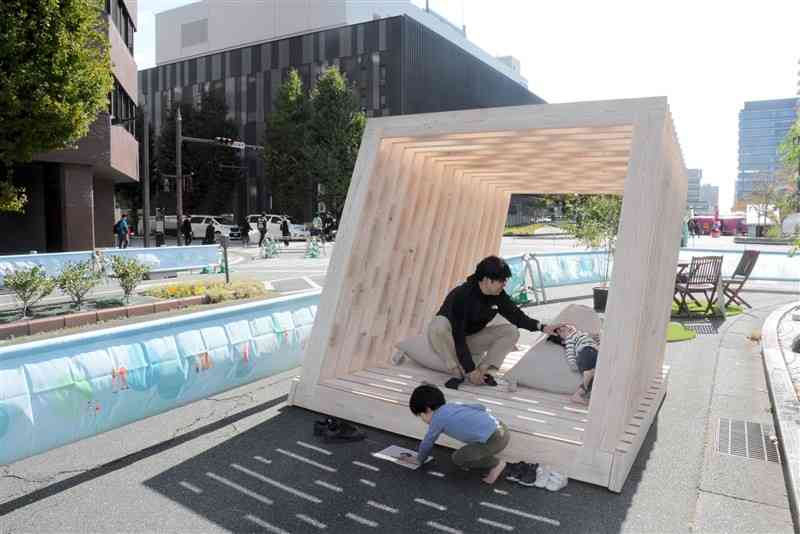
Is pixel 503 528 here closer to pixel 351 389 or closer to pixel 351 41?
pixel 351 389

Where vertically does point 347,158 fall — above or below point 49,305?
above

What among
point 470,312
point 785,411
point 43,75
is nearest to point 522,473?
point 470,312

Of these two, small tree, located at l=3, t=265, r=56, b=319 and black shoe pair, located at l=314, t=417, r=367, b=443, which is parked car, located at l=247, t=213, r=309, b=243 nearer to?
small tree, located at l=3, t=265, r=56, b=319

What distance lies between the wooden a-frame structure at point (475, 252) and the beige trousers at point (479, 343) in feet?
0.92

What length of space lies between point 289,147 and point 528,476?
44.2 m

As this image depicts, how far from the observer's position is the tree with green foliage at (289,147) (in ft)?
149

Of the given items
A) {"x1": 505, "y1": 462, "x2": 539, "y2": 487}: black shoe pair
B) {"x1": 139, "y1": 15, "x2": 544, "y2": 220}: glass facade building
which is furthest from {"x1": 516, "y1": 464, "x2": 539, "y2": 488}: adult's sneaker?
{"x1": 139, "y1": 15, "x2": 544, "y2": 220}: glass facade building

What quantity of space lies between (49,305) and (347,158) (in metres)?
33.7

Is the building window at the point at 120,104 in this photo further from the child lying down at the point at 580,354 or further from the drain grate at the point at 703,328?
the child lying down at the point at 580,354

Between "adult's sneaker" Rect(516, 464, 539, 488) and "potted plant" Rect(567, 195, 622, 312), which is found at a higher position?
"potted plant" Rect(567, 195, 622, 312)

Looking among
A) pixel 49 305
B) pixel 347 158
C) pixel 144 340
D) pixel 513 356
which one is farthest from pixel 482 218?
pixel 347 158

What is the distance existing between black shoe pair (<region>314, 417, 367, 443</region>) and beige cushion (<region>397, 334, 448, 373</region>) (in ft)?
4.58

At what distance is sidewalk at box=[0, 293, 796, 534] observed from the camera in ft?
Result: 12.0

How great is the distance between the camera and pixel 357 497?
3973 mm
